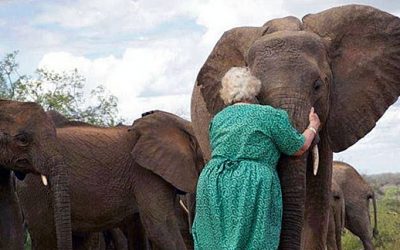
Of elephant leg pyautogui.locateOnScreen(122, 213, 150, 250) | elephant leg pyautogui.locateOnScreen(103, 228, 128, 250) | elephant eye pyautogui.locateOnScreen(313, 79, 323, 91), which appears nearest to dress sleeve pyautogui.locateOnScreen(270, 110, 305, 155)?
elephant eye pyautogui.locateOnScreen(313, 79, 323, 91)

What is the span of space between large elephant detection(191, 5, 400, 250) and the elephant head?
2247 mm

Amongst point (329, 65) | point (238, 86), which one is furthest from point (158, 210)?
point (238, 86)

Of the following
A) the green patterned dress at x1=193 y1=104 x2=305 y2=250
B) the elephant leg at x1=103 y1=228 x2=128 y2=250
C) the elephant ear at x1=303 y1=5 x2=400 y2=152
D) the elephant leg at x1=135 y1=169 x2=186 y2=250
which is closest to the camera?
the green patterned dress at x1=193 y1=104 x2=305 y2=250

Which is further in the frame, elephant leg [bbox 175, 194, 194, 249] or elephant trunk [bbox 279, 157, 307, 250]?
elephant leg [bbox 175, 194, 194, 249]

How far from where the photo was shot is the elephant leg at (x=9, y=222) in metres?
8.84

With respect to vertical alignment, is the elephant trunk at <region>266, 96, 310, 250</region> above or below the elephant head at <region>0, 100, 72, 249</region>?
above

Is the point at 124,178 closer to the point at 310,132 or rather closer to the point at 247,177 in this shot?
the point at 310,132

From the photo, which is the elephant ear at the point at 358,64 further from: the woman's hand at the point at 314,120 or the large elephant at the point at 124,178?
the large elephant at the point at 124,178

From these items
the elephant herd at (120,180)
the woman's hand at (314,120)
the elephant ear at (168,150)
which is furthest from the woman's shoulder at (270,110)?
the elephant ear at (168,150)

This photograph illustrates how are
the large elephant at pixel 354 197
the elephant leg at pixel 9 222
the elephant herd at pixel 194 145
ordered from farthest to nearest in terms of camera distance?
1. the large elephant at pixel 354 197
2. the elephant leg at pixel 9 222
3. the elephant herd at pixel 194 145

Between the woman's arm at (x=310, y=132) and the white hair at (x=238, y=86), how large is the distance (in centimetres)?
33

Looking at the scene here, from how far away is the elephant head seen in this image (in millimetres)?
8805

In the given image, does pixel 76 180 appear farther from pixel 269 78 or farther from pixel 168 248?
pixel 269 78

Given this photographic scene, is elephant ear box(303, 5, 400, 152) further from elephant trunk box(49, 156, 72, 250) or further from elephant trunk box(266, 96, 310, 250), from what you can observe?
elephant trunk box(49, 156, 72, 250)
